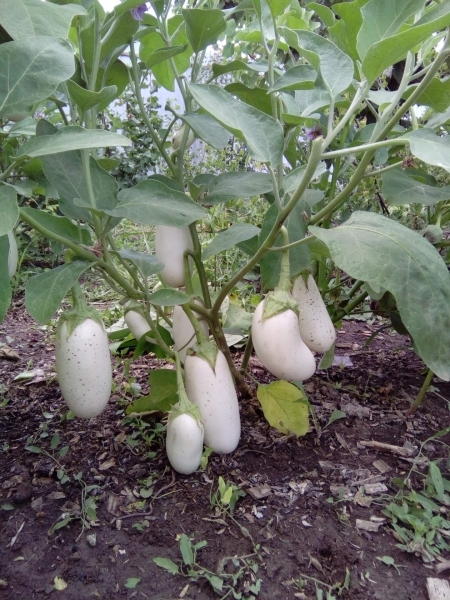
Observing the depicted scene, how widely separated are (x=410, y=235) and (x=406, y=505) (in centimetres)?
39

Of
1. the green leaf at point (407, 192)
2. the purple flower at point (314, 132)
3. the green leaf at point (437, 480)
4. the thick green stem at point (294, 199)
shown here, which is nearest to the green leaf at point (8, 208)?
the thick green stem at point (294, 199)

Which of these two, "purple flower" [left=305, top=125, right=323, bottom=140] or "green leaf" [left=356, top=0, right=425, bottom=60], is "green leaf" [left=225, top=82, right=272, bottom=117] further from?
"purple flower" [left=305, top=125, right=323, bottom=140]

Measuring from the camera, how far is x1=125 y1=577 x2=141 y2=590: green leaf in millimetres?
591

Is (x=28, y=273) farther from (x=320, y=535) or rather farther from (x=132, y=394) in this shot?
(x=320, y=535)

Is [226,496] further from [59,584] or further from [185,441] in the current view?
[59,584]

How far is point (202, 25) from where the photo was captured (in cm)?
65

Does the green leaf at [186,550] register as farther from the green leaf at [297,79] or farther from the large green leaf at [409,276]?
the green leaf at [297,79]

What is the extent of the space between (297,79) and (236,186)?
162mm

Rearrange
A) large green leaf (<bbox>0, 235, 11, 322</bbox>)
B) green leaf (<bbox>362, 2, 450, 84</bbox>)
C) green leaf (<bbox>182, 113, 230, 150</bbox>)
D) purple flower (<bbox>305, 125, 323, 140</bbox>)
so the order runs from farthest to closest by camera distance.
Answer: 1. purple flower (<bbox>305, 125, 323, 140</bbox>)
2. green leaf (<bbox>182, 113, 230, 150</bbox>)
3. large green leaf (<bbox>0, 235, 11, 322</bbox>)
4. green leaf (<bbox>362, 2, 450, 84</bbox>)

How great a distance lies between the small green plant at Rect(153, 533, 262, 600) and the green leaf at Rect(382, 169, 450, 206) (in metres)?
0.50

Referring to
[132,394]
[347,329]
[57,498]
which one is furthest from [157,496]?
[347,329]

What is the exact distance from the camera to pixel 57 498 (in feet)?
2.35

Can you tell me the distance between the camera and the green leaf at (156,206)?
55 centimetres

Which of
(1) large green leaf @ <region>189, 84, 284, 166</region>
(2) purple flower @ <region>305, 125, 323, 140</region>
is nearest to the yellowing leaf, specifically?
(1) large green leaf @ <region>189, 84, 284, 166</region>
